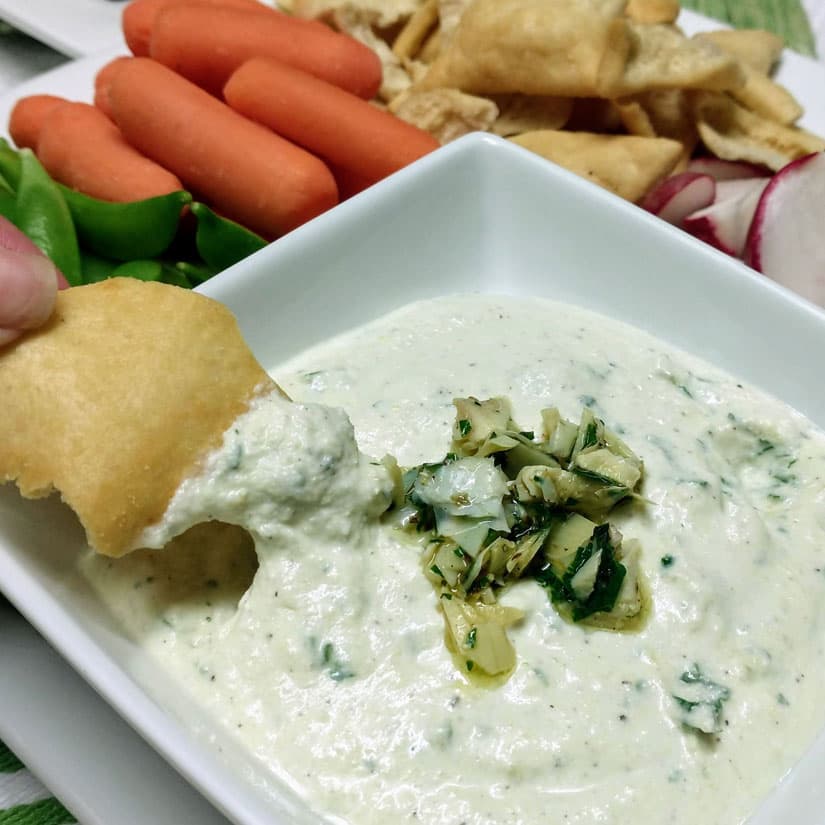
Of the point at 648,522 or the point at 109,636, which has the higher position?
the point at 648,522

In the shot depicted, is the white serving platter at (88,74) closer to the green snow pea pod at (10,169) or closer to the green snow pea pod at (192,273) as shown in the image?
the green snow pea pod at (10,169)

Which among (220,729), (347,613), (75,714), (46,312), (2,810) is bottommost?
(2,810)

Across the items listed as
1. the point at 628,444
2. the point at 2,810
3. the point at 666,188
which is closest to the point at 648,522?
the point at 628,444

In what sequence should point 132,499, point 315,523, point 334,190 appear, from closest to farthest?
point 132,499
point 315,523
point 334,190

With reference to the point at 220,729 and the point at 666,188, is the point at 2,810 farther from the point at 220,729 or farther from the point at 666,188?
the point at 666,188

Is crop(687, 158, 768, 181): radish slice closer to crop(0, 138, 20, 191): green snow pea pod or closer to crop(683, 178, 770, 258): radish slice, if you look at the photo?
crop(683, 178, 770, 258): radish slice

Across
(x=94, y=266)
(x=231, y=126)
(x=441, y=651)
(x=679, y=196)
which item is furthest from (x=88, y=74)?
(x=441, y=651)

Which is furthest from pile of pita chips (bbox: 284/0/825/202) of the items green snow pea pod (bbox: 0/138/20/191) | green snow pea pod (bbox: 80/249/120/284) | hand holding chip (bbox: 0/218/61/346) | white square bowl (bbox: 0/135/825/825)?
hand holding chip (bbox: 0/218/61/346)

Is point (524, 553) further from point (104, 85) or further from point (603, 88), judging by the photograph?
point (104, 85)

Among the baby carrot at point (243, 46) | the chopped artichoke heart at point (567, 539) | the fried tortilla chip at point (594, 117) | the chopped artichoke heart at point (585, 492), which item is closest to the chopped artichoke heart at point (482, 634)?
the chopped artichoke heart at point (567, 539)
